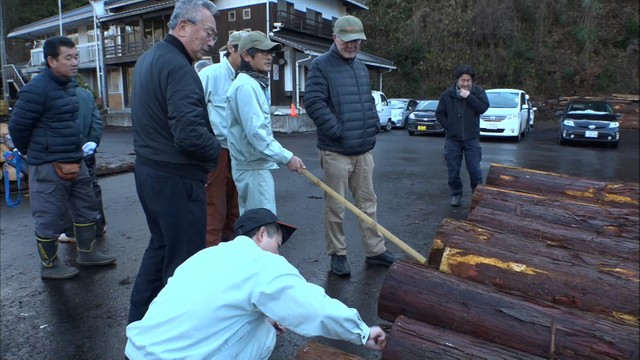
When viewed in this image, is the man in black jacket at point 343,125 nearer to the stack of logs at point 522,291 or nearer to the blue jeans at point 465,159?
the stack of logs at point 522,291

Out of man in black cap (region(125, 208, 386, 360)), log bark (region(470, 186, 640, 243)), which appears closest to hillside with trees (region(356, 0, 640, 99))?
log bark (region(470, 186, 640, 243))

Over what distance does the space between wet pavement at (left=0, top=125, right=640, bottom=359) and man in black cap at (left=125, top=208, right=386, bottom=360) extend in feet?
0.28

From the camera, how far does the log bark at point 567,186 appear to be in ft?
12.7

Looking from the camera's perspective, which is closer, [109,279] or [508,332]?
[508,332]

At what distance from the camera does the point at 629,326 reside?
6.81 feet

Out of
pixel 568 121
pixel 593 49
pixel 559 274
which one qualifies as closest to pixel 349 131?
pixel 559 274

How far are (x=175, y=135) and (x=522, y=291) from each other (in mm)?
1992

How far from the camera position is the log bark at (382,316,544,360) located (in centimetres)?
201

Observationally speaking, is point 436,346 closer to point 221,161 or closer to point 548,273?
point 548,273

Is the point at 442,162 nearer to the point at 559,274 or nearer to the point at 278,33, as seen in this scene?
the point at 559,274

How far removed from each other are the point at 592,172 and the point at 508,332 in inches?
364

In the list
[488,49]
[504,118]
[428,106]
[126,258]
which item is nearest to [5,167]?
[126,258]

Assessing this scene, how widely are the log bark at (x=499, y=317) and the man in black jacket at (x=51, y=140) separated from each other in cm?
296

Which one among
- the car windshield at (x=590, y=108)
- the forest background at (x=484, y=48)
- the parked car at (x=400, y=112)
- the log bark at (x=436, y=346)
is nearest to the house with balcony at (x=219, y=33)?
the forest background at (x=484, y=48)
